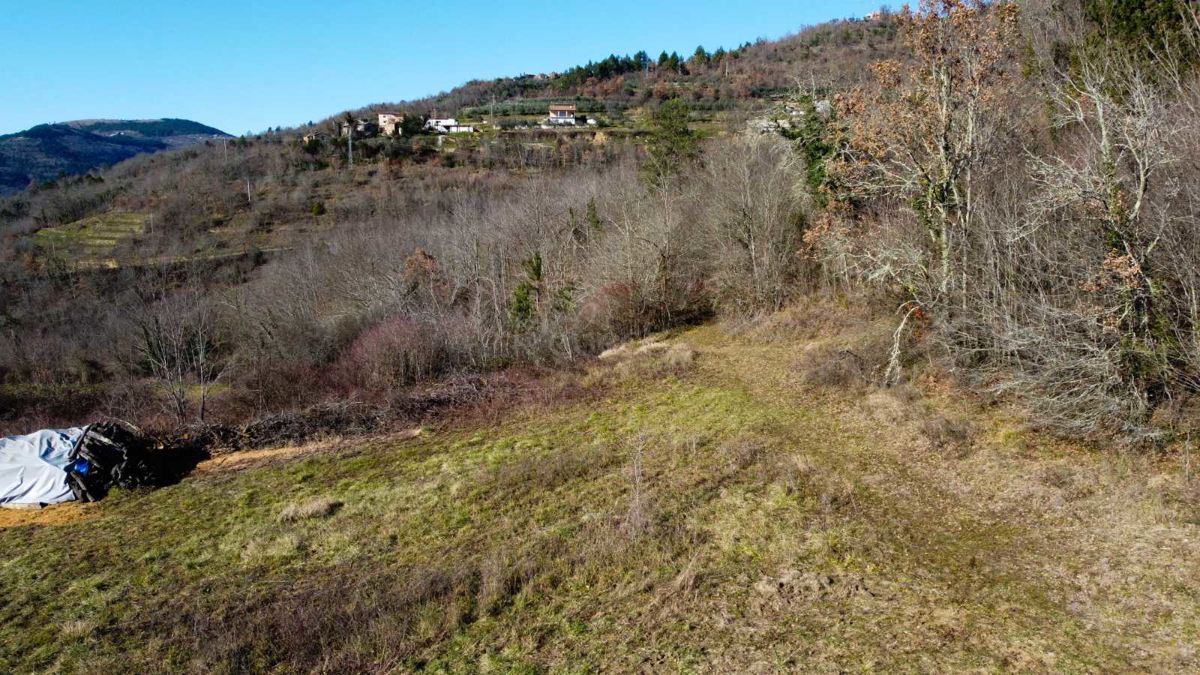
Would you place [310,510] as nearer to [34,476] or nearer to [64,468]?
[64,468]

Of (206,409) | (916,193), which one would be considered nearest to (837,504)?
(916,193)

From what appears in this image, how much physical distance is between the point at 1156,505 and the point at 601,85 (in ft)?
388

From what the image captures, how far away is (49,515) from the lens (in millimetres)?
12938

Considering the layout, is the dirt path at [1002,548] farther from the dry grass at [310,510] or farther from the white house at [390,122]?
the white house at [390,122]

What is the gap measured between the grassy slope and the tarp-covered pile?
24.5 inches

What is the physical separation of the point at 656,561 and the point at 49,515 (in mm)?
11924

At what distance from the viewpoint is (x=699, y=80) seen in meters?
98.9

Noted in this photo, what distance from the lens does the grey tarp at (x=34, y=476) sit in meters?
13.4

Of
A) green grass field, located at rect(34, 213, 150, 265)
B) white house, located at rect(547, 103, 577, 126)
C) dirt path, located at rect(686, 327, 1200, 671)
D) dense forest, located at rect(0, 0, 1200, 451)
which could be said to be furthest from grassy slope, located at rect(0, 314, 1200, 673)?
white house, located at rect(547, 103, 577, 126)

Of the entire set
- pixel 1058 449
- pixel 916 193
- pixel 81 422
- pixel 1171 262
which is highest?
pixel 916 193

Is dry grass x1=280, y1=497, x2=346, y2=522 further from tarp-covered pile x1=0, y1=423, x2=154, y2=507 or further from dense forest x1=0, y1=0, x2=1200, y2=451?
dense forest x1=0, y1=0, x2=1200, y2=451

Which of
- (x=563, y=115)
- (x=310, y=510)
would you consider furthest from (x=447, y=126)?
(x=310, y=510)

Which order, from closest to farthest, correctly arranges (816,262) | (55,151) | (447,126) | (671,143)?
1. (816,262)
2. (671,143)
3. (447,126)
4. (55,151)

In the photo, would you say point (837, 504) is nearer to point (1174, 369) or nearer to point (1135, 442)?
point (1135, 442)
